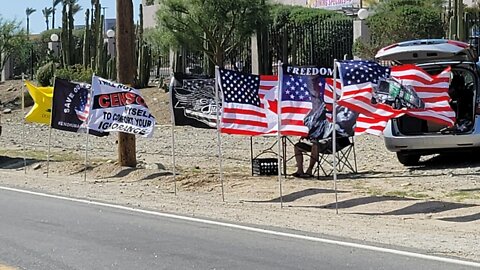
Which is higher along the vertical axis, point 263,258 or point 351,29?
point 351,29

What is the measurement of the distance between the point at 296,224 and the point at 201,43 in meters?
25.5

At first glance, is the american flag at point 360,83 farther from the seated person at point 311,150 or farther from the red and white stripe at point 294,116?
the seated person at point 311,150

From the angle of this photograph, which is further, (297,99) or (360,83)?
(297,99)

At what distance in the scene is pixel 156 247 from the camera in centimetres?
1023

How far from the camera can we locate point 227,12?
36.1m

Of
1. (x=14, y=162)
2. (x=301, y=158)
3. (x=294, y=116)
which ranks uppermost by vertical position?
(x=294, y=116)

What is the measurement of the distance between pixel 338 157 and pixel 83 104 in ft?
18.6

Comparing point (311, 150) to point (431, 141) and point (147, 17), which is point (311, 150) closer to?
point (431, 141)

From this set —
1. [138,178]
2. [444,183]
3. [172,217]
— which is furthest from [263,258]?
[138,178]

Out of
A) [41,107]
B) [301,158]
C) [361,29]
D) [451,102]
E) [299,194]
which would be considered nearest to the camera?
[299,194]

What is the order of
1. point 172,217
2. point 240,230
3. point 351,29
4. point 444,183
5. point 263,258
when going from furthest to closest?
point 351,29 < point 444,183 < point 172,217 < point 240,230 < point 263,258

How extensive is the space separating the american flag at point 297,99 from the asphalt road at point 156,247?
9.72ft

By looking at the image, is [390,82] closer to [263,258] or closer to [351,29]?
[263,258]

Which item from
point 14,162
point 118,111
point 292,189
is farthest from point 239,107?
point 14,162
